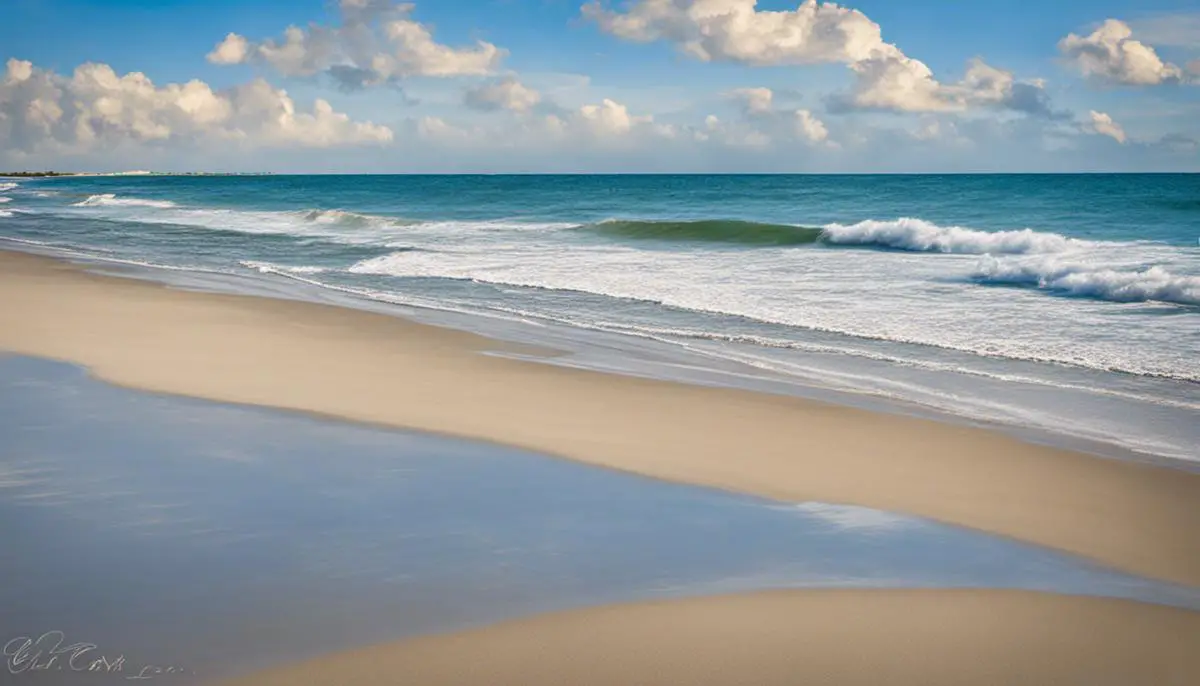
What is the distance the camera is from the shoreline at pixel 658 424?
575 centimetres

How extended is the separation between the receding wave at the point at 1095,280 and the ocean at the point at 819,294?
4 centimetres

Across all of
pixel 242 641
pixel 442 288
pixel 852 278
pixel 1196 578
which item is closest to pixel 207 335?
pixel 442 288

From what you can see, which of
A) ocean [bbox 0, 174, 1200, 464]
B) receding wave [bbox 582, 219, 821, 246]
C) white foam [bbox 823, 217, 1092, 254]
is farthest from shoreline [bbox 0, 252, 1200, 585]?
receding wave [bbox 582, 219, 821, 246]

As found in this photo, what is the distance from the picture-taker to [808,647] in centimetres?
396

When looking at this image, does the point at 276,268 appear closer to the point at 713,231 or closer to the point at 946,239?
the point at 946,239

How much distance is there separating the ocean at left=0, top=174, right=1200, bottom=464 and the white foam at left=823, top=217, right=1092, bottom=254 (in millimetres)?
72

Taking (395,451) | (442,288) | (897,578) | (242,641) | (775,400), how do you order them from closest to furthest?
(242,641) < (897,578) < (395,451) < (775,400) < (442,288)

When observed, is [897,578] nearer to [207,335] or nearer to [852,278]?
[207,335]

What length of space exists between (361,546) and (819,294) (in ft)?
41.1

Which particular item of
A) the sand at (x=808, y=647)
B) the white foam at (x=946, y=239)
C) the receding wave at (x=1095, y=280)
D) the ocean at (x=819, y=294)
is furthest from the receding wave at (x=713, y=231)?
the sand at (x=808, y=647)

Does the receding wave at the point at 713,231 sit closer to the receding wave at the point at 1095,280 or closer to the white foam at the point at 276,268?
the receding wave at the point at 1095,280

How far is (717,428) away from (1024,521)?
248 cm

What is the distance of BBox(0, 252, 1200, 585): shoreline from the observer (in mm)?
5750

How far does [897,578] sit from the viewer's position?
15.4ft
